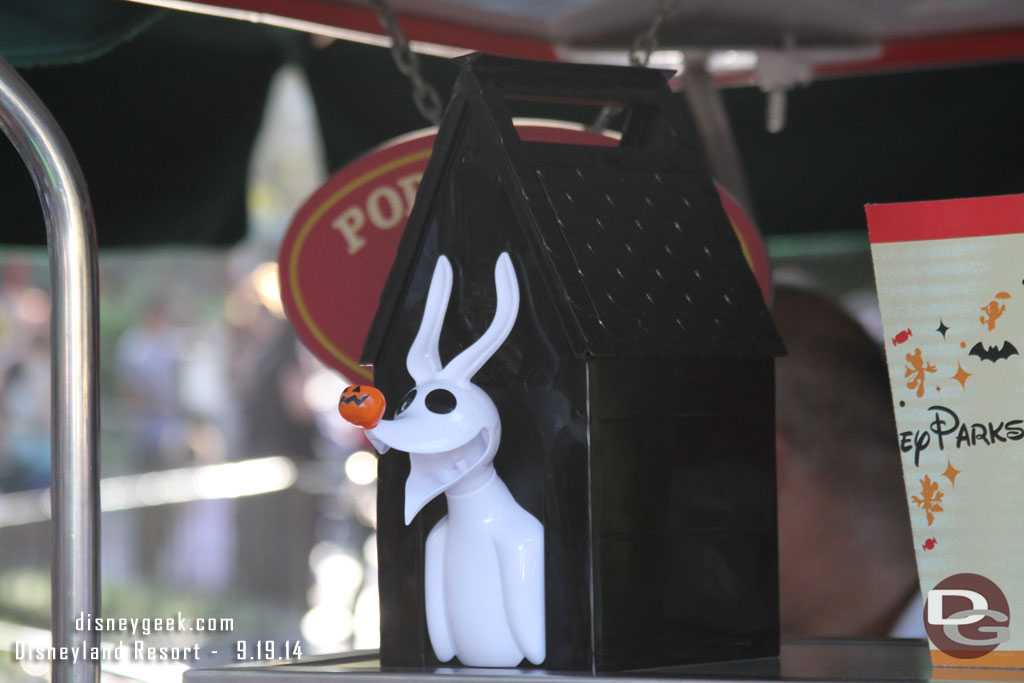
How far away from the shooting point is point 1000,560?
807 mm

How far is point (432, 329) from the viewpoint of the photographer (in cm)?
91

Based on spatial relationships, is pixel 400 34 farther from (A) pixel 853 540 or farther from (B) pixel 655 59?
(A) pixel 853 540

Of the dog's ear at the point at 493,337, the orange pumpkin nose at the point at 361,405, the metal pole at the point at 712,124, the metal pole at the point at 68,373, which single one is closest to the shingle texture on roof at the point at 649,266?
the dog's ear at the point at 493,337

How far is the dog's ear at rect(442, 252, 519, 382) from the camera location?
2.88ft

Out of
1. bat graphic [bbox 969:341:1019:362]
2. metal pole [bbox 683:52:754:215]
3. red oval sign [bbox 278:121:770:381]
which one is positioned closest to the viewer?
bat graphic [bbox 969:341:1019:362]

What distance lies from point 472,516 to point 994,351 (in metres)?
0.35

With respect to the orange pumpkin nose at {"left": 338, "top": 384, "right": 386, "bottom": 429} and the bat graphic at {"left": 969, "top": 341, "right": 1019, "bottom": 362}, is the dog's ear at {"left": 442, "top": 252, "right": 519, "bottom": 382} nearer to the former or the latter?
the orange pumpkin nose at {"left": 338, "top": 384, "right": 386, "bottom": 429}

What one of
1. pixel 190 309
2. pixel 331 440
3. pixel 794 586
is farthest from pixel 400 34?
pixel 190 309

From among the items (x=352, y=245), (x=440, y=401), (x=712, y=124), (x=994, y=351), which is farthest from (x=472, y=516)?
(x=712, y=124)

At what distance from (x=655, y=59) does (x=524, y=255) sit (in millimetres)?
920

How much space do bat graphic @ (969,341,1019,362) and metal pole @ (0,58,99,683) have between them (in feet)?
1.82

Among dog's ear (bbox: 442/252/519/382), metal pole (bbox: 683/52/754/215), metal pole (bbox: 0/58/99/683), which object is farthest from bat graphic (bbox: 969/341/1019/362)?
metal pole (bbox: 683/52/754/215)

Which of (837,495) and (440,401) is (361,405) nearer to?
(440,401)

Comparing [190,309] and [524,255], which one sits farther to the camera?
[190,309]
